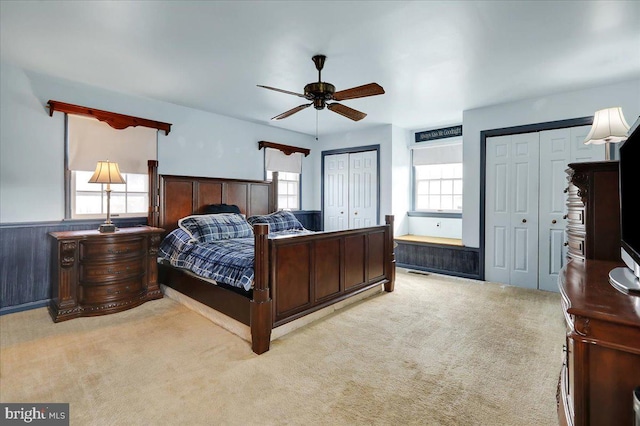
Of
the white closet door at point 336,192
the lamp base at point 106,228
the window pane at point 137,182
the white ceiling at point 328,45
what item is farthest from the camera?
the white closet door at point 336,192

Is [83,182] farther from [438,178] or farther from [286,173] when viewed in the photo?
[438,178]

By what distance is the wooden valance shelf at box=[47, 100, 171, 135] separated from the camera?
339 cm

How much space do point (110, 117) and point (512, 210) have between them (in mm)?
5420

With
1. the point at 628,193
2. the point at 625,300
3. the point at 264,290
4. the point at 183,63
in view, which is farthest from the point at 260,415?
the point at 183,63

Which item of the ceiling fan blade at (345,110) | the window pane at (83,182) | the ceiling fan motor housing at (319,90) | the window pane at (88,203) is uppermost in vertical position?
the ceiling fan motor housing at (319,90)

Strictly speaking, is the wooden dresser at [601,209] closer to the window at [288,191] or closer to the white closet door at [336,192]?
the white closet door at [336,192]

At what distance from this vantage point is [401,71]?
3.29 m

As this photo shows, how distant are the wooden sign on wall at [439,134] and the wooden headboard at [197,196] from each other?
2945 mm

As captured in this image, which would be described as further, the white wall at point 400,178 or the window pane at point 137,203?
the white wall at point 400,178

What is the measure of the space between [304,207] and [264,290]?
13.2ft

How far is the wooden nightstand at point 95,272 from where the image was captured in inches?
123

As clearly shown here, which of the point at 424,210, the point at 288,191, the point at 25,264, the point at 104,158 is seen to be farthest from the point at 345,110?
the point at 25,264

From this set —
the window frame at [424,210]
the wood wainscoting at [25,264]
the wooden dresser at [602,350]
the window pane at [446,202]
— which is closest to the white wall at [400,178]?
the window frame at [424,210]

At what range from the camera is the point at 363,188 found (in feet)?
19.4
